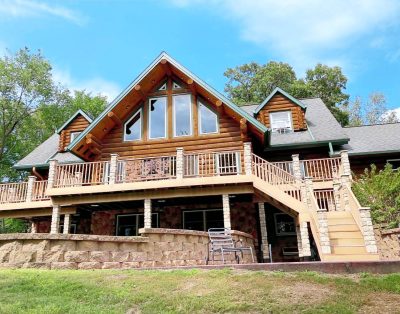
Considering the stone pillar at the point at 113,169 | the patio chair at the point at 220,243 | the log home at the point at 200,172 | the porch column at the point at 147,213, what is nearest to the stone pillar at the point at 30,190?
the log home at the point at 200,172

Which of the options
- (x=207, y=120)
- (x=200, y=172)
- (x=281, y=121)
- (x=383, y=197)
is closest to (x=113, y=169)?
(x=200, y=172)

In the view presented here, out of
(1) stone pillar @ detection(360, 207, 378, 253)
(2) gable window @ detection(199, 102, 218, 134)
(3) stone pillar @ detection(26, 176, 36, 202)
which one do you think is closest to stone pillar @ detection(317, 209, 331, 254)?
(1) stone pillar @ detection(360, 207, 378, 253)

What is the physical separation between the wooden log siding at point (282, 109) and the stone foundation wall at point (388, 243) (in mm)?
6839

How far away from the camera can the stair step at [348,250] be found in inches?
363

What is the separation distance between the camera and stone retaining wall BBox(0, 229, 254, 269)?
7695 millimetres

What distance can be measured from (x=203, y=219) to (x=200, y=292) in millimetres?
9338

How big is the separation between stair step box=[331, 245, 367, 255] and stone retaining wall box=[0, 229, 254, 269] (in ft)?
13.1

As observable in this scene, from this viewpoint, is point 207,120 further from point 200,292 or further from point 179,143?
point 200,292

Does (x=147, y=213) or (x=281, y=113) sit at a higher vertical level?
(x=281, y=113)

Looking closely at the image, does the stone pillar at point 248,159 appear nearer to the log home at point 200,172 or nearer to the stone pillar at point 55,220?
the log home at point 200,172

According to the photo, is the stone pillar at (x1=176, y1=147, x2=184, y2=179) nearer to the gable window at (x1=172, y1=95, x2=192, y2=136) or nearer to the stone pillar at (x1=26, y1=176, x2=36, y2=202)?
the gable window at (x1=172, y1=95, x2=192, y2=136)

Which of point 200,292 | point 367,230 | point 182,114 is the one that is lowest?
point 200,292

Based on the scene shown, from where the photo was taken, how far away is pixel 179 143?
48.3 feet

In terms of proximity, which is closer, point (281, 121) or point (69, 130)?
point (281, 121)
